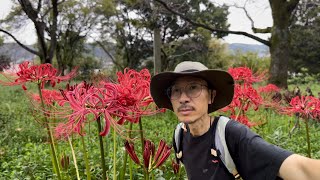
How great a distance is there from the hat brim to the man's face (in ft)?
0.13

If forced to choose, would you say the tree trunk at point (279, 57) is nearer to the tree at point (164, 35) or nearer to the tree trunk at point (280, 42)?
the tree trunk at point (280, 42)

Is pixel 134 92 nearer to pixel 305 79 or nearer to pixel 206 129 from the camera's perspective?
pixel 206 129

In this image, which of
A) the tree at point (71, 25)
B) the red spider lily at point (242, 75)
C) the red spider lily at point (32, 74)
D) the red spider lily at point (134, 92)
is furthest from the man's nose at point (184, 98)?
the tree at point (71, 25)

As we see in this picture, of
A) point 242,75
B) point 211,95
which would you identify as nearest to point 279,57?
point 242,75

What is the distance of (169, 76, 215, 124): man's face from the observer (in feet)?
6.68

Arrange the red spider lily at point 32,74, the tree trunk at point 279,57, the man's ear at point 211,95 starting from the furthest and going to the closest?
the tree trunk at point 279,57 → the red spider lily at point 32,74 → the man's ear at point 211,95

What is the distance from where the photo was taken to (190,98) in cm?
204

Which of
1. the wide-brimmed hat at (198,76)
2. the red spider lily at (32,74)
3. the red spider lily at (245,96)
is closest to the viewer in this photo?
the wide-brimmed hat at (198,76)

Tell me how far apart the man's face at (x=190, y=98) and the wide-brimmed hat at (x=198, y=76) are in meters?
0.04

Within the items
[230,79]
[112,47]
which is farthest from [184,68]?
[112,47]

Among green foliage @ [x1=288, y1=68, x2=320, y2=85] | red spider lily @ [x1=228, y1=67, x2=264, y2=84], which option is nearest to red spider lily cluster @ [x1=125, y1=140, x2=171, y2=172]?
red spider lily @ [x1=228, y1=67, x2=264, y2=84]

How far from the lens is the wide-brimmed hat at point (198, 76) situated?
203 cm

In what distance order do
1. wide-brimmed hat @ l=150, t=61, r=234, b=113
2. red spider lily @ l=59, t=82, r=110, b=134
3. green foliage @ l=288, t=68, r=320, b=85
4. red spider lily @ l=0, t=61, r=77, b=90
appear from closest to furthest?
red spider lily @ l=59, t=82, r=110, b=134 → wide-brimmed hat @ l=150, t=61, r=234, b=113 → red spider lily @ l=0, t=61, r=77, b=90 → green foliage @ l=288, t=68, r=320, b=85

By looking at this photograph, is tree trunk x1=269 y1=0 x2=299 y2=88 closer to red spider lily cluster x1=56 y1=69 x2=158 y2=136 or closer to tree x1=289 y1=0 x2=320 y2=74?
red spider lily cluster x1=56 y1=69 x2=158 y2=136
